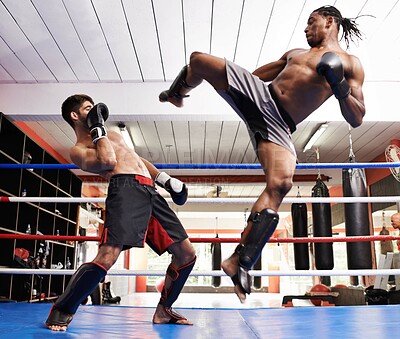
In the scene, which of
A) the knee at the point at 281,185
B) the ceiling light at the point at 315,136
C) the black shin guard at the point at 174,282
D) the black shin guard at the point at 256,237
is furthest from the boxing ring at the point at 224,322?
the ceiling light at the point at 315,136

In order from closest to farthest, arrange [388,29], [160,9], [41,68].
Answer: [160,9], [388,29], [41,68]

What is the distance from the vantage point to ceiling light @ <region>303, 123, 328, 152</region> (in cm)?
494

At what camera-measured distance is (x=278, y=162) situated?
129 centimetres

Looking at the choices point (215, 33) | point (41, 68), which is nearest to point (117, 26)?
point (215, 33)

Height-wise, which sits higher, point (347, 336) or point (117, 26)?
point (117, 26)

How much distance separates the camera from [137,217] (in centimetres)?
181

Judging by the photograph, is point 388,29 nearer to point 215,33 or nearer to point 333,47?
point 215,33

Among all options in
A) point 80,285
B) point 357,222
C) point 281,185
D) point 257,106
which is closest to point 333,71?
point 257,106

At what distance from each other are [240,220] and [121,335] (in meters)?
12.2

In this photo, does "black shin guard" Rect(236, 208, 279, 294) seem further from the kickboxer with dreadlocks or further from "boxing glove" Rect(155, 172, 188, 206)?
"boxing glove" Rect(155, 172, 188, 206)

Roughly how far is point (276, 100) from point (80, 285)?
1.02 metres

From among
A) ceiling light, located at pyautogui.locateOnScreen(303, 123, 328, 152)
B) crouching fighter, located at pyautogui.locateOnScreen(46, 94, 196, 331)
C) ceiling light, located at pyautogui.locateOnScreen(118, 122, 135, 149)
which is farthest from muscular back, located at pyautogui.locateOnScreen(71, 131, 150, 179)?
ceiling light, located at pyautogui.locateOnScreen(303, 123, 328, 152)

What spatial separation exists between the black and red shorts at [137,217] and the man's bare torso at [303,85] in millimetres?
781

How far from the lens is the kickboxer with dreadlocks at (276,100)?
4.12 feet
